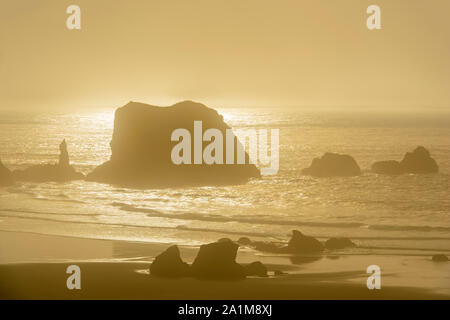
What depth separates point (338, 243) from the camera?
181 feet

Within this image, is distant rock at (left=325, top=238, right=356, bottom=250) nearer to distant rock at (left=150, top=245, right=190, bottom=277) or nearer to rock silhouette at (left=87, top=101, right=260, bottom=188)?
distant rock at (left=150, top=245, right=190, bottom=277)

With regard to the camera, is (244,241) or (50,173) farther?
(50,173)

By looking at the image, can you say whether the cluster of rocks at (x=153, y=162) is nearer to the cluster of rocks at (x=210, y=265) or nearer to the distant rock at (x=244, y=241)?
the distant rock at (x=244, y=241)

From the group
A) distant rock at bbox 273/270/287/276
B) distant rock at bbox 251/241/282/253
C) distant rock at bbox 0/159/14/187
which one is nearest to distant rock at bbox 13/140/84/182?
distant rock at bbox 0/159/14/187

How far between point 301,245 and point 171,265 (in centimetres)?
1313

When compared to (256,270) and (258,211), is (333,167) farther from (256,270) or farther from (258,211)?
(256,270)

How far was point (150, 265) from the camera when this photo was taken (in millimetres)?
46625

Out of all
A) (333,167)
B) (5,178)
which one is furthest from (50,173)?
(333,167)

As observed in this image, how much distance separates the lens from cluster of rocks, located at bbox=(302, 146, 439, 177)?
108625mm

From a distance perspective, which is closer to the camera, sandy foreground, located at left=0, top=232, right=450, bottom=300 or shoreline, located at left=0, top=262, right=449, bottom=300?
shoreline, located at left=0, top=262, right=449, bottom=300

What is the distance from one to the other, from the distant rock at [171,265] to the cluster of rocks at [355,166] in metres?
65.9

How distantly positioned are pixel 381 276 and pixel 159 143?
6197cm
